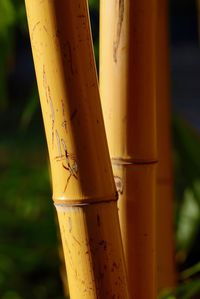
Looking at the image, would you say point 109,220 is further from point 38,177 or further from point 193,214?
point 38,177

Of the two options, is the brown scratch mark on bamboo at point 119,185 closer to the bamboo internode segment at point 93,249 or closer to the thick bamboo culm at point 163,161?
the bamboo internode segment at point 93,249

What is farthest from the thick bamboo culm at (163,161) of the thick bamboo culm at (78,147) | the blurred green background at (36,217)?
the thick bamboo culm at (78,147)

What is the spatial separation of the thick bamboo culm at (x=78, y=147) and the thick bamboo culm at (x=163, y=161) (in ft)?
1.18

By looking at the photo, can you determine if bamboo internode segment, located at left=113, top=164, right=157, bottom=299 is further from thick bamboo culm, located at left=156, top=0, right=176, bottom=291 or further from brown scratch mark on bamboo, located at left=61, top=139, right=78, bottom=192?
thick bamboo culm, located at left=156, top=0, right=176, bottom=291

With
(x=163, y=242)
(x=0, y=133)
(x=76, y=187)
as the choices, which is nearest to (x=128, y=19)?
(x=76, y=187)

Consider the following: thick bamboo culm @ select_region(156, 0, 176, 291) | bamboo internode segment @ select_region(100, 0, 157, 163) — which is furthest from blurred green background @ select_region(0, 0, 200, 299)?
bamboo internode segment @ select_region(100, 0, 157, 163)

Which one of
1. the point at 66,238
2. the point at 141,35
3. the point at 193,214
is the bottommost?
the point at 193,214

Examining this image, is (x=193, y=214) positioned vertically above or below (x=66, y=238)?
below

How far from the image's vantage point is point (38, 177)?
4.76 ft

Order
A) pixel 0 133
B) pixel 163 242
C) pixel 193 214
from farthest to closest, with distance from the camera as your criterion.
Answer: pixel 0 133
pixel 193 214
pixel 163 242

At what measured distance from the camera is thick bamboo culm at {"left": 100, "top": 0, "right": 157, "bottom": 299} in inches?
20.8

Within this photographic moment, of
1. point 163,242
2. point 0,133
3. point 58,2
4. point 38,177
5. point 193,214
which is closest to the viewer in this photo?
point 58,2

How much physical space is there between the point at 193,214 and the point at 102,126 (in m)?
0.88

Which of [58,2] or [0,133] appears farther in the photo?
[0,133]
